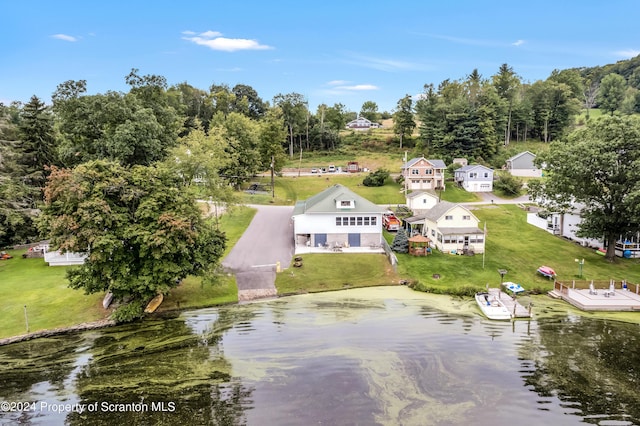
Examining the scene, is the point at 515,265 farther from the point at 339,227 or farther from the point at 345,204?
the point at 345,204

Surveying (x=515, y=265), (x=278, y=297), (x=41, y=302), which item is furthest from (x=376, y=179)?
(x=41, y=302)

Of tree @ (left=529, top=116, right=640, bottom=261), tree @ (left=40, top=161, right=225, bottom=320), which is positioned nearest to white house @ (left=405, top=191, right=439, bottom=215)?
tree @ (left=529, top=116, right=640, bottom=261)

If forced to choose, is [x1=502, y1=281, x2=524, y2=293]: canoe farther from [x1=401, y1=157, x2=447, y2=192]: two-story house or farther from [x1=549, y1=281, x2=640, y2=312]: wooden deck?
[x1=401, y1=157, x2=447, y2=192]: two-story house

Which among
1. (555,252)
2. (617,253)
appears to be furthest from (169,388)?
(617,253)

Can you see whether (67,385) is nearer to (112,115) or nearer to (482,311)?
(482,311)

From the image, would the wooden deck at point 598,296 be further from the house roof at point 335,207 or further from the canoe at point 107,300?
the canoe at point 107,300

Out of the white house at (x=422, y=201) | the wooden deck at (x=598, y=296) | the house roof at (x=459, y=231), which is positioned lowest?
the wooden deck at (x=598, y=296)

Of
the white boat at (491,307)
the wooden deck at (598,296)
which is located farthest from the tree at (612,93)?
the white boat at (491,307)
